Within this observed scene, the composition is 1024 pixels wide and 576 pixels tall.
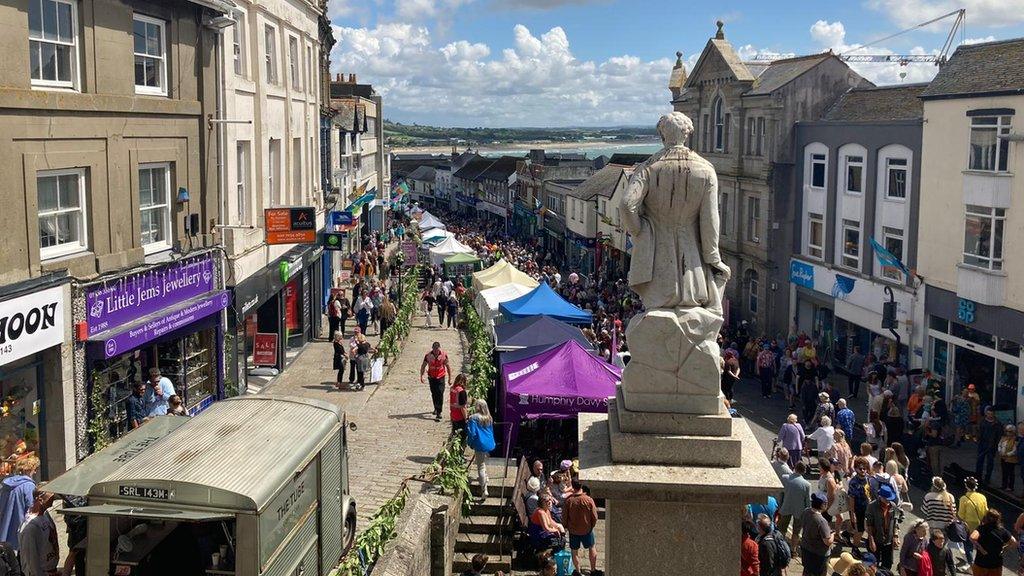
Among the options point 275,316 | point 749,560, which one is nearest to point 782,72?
point 275,316

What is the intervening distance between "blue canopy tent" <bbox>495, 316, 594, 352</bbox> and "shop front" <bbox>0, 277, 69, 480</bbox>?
9.52m

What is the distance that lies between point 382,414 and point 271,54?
35.0ft

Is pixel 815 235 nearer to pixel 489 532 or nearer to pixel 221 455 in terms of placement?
pixel 489 532

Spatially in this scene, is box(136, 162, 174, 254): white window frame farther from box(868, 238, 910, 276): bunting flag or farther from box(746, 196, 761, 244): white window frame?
box(746, 196, 761, 244): white window frame

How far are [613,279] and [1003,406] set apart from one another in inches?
1056

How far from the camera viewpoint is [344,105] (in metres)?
51.9

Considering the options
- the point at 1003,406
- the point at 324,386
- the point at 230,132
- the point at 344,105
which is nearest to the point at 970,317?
the point at 1003,406

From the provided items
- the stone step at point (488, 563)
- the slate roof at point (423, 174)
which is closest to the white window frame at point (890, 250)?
the stone step at point (488, 563)

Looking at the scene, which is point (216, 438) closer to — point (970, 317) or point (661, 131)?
point (661, 131)

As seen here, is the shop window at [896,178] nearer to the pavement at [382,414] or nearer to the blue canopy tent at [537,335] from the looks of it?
the blue canopy tent at [537,335]

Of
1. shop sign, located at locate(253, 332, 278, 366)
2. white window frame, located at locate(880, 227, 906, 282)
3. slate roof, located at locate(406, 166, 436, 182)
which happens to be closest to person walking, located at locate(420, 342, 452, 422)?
shop sign, located at locate(253, 332, 278, 366)

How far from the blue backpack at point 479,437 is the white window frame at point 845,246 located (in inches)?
797

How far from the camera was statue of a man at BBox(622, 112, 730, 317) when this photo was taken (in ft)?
25.0

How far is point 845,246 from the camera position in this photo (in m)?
33.0
